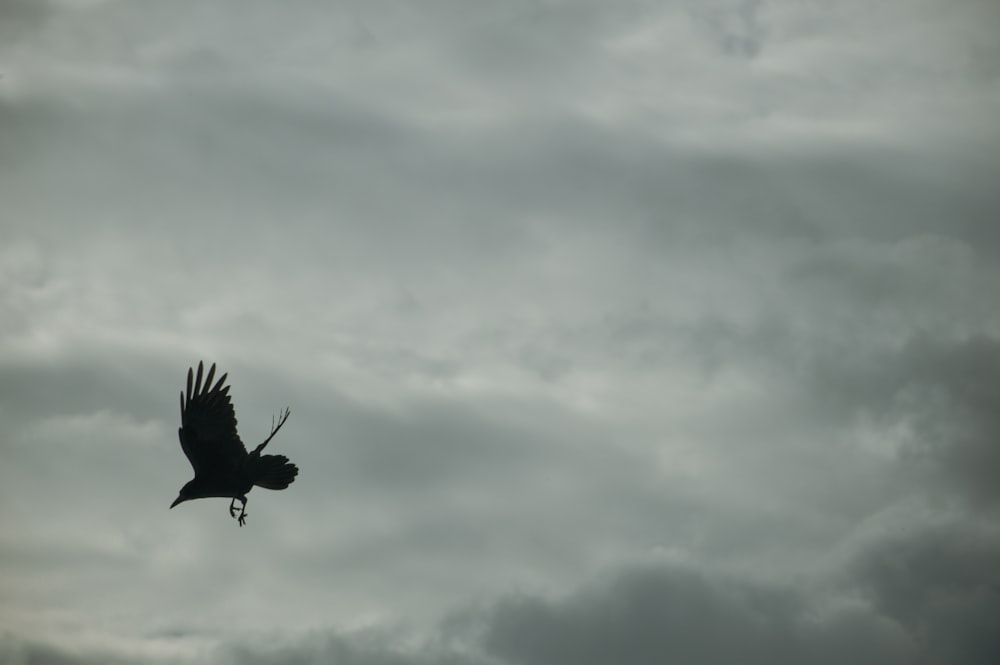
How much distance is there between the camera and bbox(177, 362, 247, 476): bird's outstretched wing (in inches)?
2216

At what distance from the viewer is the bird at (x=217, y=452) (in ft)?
185

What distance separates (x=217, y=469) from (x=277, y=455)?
173 centimetres

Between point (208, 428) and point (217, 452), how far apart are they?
2.37ft

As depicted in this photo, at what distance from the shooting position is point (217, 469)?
2223 inches

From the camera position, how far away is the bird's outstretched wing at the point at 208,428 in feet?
185

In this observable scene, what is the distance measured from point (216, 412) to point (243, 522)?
12.4ft

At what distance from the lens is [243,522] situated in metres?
54.3

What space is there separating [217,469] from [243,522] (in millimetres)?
2708

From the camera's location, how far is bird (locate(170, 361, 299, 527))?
56312mm

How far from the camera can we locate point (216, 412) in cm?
5650

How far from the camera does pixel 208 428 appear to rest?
56.4m

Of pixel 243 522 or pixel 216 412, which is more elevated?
pixel 216 412

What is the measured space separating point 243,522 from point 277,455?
302 cm

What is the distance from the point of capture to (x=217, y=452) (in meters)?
56.4
